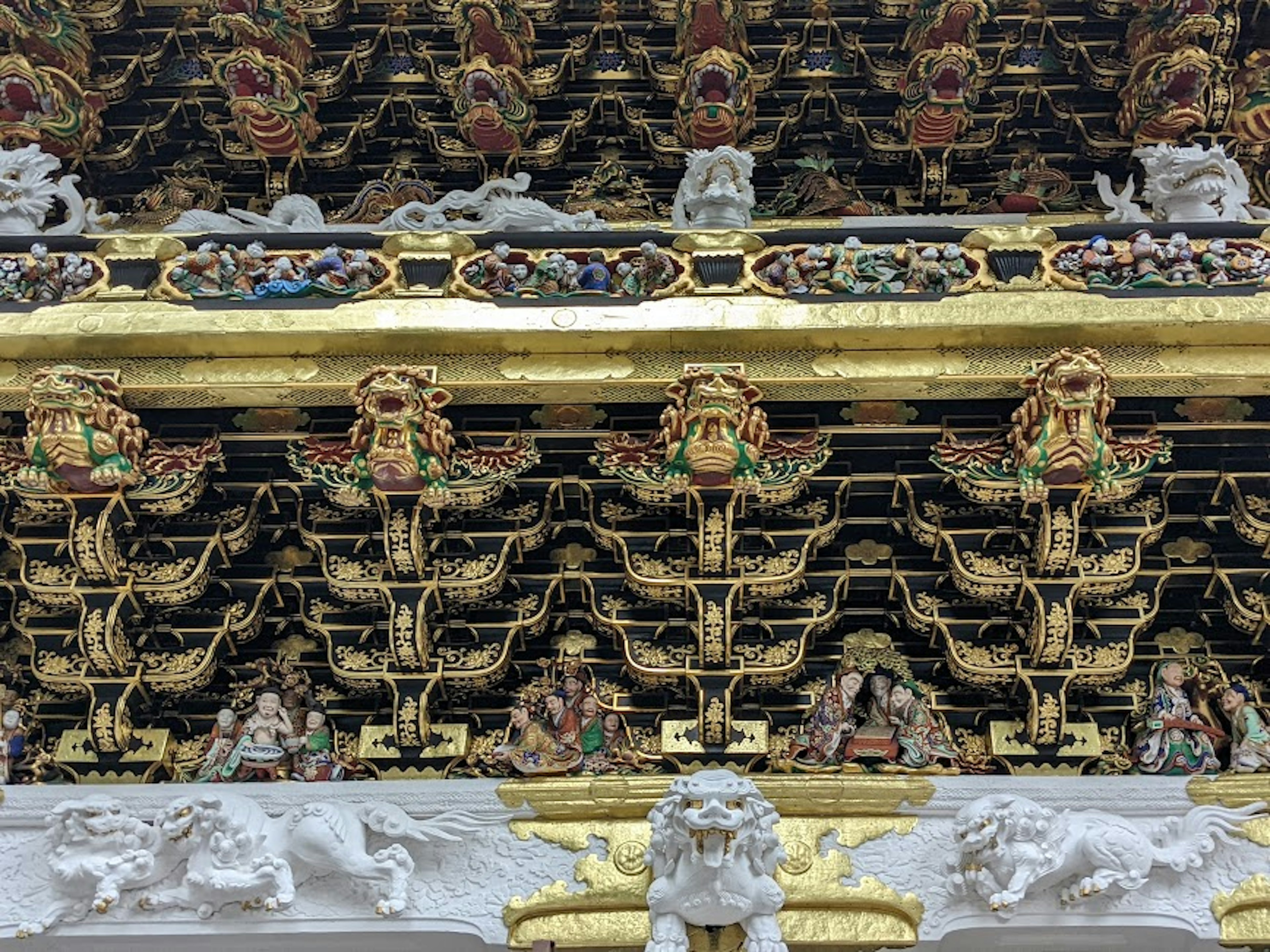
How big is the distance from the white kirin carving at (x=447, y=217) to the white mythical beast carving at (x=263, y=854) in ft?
9.71

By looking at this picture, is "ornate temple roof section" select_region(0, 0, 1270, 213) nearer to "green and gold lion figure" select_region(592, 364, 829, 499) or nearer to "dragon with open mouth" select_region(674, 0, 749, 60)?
"dragon with open mouth" select_region(674, 0, 749, 60)

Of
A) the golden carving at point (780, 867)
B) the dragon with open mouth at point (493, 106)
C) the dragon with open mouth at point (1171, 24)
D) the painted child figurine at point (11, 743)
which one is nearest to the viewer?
the golden carving at point (780, 867)

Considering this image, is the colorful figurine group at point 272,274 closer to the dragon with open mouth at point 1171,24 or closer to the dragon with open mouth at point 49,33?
the dragon with open mouth at point 49,33

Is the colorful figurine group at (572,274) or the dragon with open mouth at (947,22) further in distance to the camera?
the dragon with open mouth at (947,22)

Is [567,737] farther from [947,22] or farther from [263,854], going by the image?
[947,22]

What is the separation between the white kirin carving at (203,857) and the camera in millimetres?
5641

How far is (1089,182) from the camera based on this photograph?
305 inches

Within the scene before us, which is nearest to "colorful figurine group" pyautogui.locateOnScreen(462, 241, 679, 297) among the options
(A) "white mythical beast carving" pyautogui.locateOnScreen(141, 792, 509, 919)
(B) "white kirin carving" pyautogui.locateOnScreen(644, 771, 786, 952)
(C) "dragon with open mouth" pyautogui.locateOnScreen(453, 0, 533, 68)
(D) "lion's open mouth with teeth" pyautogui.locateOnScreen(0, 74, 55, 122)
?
(C) "dragon with open mouth" pyautogui.locateOnScreen(453, 0, 533, 68)

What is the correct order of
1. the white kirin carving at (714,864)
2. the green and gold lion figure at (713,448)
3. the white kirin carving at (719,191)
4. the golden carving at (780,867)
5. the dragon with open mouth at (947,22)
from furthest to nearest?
the dragon with open mouth at (947,22)
the white kirin carving at (719,191)
the golden carving at (780,867)
the green and gold lion figure at (713,448)
the white kirin carving at (714,864)

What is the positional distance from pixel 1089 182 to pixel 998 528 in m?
2.87

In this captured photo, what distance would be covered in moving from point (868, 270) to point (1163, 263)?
1359mm

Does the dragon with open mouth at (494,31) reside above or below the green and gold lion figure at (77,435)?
above

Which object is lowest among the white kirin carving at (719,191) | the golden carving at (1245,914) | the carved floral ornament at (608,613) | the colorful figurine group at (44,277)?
the golden carving at (1245,914)

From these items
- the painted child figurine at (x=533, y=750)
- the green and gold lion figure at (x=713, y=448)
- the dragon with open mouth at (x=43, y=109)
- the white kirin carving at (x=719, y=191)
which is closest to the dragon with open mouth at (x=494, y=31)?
the white kirin carving at (x=719, y=191)
